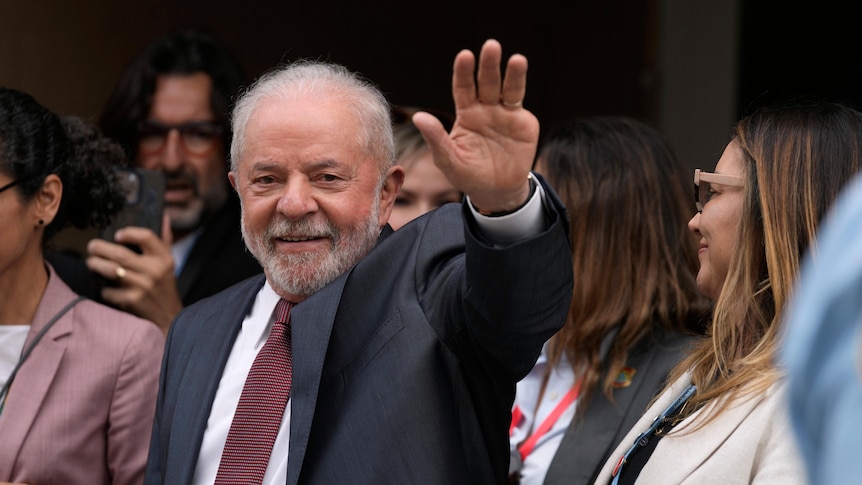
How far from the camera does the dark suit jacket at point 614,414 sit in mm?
2625

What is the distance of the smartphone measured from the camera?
3352 millimetres

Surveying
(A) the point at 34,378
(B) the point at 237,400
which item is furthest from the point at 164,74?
(B) the point at 237,400

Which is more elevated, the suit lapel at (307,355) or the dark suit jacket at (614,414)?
the suit lapel at (307,355)

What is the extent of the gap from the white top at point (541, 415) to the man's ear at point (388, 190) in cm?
64

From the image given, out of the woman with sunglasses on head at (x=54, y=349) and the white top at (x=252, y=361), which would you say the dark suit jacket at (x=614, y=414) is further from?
the woman with sunglasses on head at (x=54, y=349)

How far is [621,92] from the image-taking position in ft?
18.3

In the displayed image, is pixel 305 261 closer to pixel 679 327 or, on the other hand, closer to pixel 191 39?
pixel 679 327

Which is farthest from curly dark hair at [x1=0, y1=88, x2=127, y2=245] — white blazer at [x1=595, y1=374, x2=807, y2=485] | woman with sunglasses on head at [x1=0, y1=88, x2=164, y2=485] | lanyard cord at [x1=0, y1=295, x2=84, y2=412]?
white blazer at [x1=595, y1=374, x2=807, y2=485]

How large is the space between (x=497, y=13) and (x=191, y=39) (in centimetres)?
204

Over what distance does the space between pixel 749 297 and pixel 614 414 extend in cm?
72

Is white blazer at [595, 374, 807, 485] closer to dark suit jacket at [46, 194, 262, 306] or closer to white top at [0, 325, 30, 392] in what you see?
white top at [0, 325, 30, 392]

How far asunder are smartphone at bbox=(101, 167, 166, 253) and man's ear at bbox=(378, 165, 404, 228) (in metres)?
1.13

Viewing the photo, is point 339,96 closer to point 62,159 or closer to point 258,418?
point 258,418

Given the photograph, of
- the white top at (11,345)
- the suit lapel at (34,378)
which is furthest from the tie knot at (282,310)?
the white top at (11,345)
